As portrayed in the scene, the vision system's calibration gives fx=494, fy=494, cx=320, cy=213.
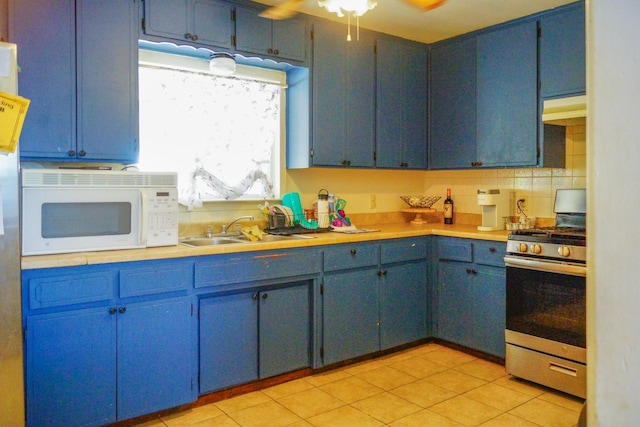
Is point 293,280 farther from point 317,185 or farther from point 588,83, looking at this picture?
point 588,83

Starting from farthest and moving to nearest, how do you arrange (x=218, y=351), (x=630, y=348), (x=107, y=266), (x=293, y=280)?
(x=293, y=280)
(x=218, y=351)
(x=107, y=266)
(x=630, y=348)

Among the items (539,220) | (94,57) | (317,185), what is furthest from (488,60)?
(94,57)

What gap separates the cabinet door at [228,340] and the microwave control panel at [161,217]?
1.32 ft

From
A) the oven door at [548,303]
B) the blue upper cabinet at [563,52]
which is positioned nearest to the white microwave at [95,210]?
the oven door at [548,303]

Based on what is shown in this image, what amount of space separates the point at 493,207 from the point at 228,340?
83.8 inches

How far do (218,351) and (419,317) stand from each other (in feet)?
5.32

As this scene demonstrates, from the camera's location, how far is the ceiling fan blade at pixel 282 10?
3.23 metres

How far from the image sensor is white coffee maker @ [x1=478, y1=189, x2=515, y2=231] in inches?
142

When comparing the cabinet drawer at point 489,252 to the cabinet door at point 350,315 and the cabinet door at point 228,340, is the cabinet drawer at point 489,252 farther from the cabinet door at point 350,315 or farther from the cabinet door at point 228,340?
the cabinet door at point 228,340

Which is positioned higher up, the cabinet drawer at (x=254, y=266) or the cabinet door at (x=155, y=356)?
the cabinet drawer at (x=254, y=266)

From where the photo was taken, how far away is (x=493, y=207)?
3.64m

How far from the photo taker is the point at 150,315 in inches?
97.8

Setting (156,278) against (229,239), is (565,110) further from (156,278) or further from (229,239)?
(156,278)

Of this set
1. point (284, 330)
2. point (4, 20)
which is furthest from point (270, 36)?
point (284, 330)
